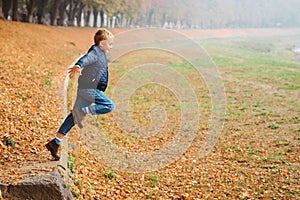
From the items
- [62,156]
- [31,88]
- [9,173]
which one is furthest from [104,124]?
[9,173]

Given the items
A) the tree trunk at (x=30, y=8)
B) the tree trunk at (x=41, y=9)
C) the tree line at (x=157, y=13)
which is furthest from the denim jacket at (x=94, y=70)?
the tree trunk at (x=41, y=9)

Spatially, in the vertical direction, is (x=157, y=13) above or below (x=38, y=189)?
above

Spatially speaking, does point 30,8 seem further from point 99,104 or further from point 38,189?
point 38,189

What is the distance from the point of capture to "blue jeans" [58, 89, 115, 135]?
249 inches

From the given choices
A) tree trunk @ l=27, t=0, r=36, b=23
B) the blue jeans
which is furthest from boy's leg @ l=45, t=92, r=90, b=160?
tree trunk @ l=27, t=0, r=36, b=23

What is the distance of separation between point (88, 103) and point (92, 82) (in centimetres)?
39

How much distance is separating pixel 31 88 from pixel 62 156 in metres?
6.06

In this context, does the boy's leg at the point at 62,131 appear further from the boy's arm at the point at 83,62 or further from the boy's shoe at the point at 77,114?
the boy's arm at the point at 83,62

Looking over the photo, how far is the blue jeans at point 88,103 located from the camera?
6324 millimetres

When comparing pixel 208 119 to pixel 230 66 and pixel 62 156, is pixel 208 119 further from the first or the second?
pixel 230 66

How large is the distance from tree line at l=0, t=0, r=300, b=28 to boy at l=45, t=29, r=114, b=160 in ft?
77.9

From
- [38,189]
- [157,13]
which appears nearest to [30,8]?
[38,189]

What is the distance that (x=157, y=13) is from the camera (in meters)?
77.6

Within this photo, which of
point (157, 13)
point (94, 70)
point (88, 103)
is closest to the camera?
point (94, 70)
